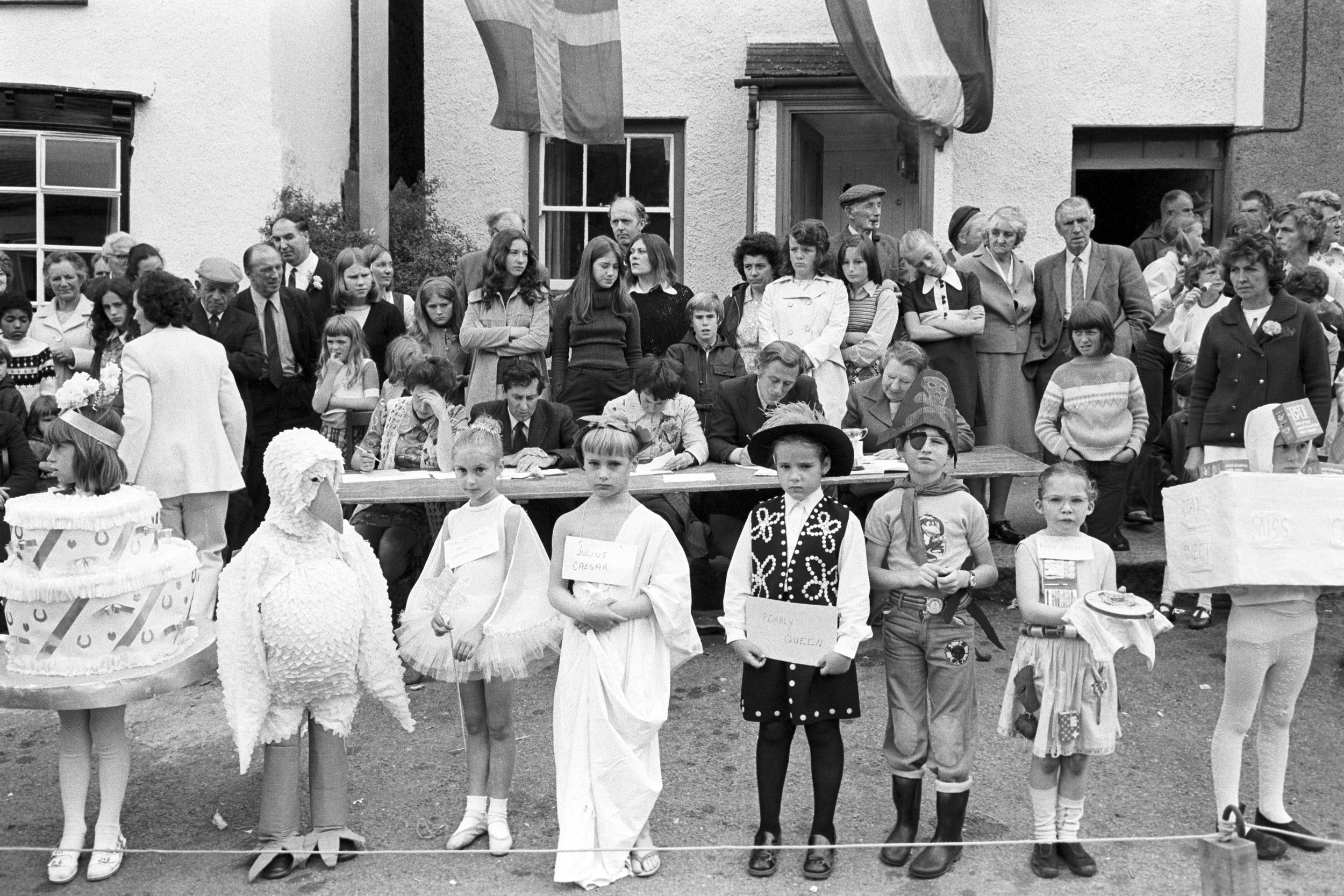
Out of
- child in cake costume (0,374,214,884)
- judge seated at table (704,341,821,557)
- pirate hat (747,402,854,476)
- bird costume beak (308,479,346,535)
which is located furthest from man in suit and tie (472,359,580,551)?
child in cake costume (0,374,214,884)

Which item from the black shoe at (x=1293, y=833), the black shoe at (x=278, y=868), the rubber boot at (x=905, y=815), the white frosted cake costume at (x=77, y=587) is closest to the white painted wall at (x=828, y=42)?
the black shoe at (x=1293, y=833)

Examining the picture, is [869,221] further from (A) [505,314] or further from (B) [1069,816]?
(B) [1069,816]

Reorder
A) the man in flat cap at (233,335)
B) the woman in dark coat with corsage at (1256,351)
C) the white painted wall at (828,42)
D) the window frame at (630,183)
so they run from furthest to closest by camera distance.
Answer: the window frame at (630,183) < the white painted wall at (828,42) < the man in flat cap at (233,335) < the woman in dark coat with corsage at (1256,351)

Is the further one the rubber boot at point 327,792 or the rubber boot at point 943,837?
the rubber boot at point 327,792

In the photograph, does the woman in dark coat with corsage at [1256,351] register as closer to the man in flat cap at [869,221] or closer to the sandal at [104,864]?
the man in flat cap at [869,221]

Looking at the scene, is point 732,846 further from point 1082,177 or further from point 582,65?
point 1082,177

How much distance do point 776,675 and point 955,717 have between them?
624mm

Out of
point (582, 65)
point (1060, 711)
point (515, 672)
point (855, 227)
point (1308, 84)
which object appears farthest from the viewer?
point (1308, 84)

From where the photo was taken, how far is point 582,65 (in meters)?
10.1

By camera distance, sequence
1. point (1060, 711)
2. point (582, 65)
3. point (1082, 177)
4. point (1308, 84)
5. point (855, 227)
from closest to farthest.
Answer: point (1060, 711) < point (855, 227) < point (582, 65) < point (1308, 84) < point (1082, 177)

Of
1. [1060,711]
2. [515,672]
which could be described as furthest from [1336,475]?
[515,672]

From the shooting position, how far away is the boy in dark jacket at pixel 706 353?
785 cm

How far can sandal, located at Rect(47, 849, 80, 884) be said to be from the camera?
15.6 feet

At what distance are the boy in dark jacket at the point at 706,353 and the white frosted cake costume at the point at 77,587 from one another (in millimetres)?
3525
